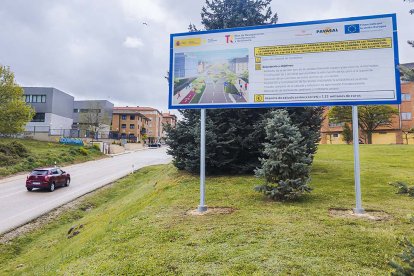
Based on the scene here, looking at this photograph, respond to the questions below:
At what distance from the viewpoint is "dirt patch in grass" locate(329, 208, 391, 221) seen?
24.5ft

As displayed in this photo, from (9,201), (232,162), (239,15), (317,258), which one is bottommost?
(9,201)

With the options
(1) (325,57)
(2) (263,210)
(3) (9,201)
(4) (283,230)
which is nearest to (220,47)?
(1) (325,57)

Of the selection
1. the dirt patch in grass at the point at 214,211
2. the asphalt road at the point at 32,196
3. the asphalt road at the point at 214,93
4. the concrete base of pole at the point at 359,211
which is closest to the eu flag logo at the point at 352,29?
the asphalt road at the point at 214,93

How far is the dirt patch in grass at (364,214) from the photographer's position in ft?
24.5

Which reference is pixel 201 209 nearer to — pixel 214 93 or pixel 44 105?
pixel 214 93

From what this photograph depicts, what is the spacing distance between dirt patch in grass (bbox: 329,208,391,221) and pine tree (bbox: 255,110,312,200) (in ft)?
3.87

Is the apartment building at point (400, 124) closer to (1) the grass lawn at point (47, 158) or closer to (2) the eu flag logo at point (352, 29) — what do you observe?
(1) the grass lawn at point (47, 158)

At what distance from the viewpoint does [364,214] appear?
7.82 metres

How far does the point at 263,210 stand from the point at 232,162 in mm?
6238

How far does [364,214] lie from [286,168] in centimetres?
234

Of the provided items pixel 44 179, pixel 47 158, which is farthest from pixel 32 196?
pixel 47 158

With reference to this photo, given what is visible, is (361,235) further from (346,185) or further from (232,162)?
(232,162)

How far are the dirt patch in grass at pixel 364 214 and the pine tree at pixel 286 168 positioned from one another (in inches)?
46.4

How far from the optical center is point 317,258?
5.25m
